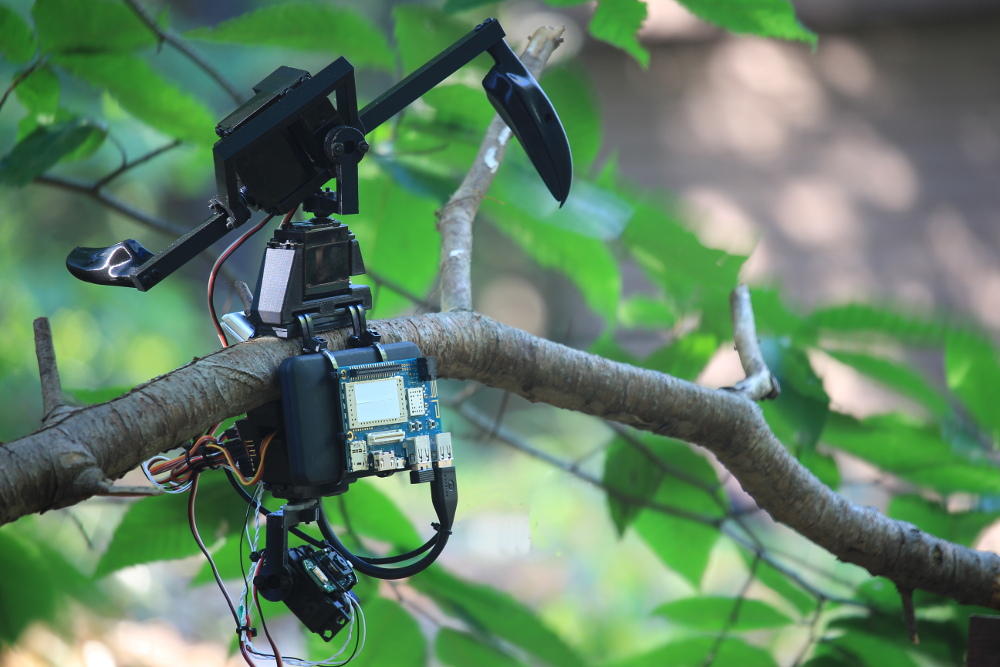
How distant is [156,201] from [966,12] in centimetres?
202

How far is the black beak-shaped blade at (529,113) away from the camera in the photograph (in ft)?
2.05

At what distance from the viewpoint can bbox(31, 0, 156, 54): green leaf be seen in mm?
851

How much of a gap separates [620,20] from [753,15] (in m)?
0.15

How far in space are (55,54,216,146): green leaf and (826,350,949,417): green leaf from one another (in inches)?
32.1

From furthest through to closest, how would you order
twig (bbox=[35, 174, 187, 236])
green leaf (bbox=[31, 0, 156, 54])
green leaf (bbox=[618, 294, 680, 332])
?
green leaf (bbox=[618, 294, 680, 332]) → twig (bbox=[35, 174, 187, 236]) → green leaf (bbox=[31, 0, 156, 54])

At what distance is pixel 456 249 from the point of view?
779mm

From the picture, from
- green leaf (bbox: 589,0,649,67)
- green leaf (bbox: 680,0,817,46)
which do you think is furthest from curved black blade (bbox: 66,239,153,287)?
green leaf (bbox: 680,0,817,46)

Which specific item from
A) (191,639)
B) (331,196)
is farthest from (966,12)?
(191,639)

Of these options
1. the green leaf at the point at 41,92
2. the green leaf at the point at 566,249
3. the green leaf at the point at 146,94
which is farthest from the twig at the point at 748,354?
the green leaf at the point at 41,92

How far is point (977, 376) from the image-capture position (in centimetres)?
105

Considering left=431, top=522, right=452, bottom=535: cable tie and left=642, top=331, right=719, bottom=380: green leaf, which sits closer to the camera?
left=431, top=522, right=452, bottom=535: cable tie

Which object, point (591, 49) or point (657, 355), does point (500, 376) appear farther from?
point (591, 49)

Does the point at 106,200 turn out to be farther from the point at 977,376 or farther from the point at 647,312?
the point at 977,376

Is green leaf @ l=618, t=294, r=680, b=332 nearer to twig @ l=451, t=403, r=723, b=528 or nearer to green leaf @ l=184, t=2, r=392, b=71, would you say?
twig @ l=451, t=403, r=723, b=528
